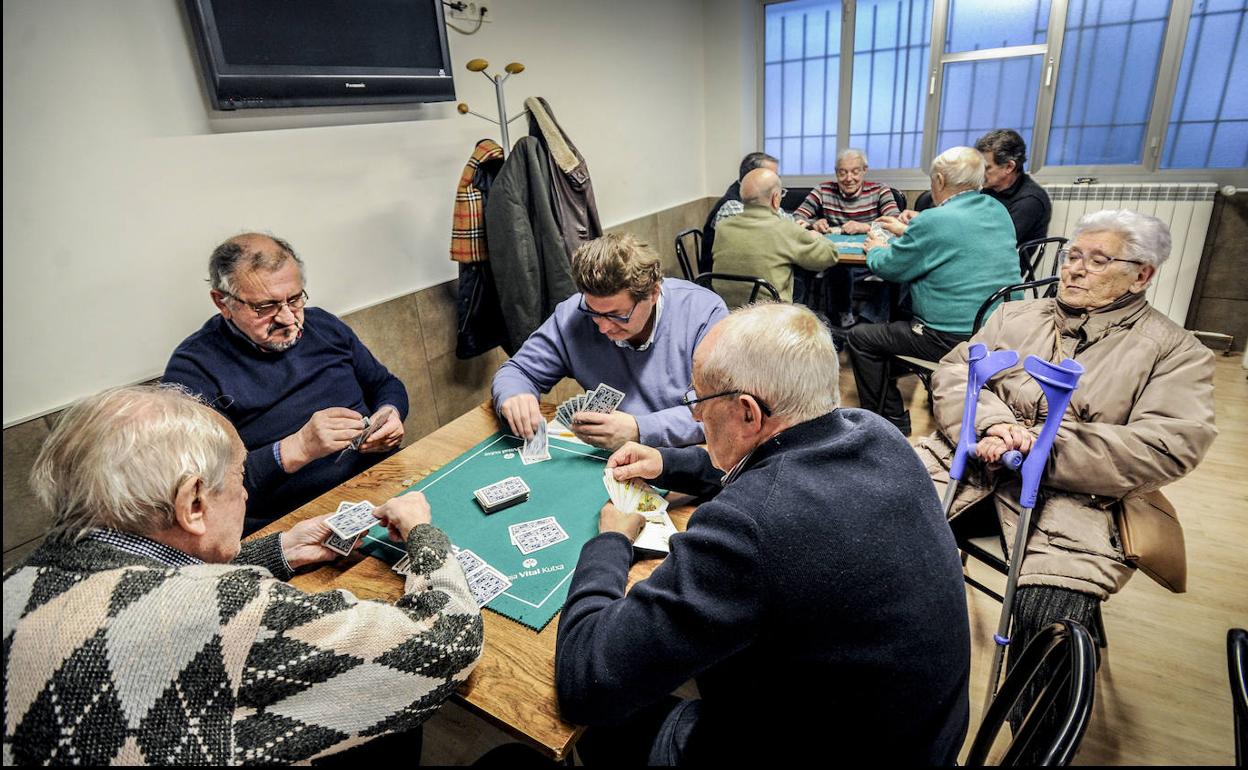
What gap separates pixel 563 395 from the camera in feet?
12.9

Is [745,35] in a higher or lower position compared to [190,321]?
higher

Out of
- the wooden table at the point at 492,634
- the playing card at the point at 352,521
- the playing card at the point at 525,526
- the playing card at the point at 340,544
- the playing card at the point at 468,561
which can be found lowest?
the wooden table at the point at 492,634

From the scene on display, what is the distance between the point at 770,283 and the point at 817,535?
2.62m

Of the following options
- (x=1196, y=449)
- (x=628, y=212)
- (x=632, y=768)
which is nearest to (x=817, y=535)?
(x=632, y=768)

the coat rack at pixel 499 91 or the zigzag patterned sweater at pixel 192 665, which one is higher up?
the coat rack at pixel 499 91

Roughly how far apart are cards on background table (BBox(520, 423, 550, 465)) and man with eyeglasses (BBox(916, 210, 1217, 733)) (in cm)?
120

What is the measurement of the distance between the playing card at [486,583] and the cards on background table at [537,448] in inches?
17.0

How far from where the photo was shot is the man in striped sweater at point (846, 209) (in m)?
4.30

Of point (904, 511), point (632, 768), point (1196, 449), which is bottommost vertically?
point (632, 768)

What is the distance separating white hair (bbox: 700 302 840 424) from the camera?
101 centimetres

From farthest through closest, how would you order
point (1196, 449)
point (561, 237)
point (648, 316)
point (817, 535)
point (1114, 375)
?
1. point (561, 237)
2. point (648, 316)
3. point (1114, 375)
4. point (1196, 449)
5. point (817, 535)

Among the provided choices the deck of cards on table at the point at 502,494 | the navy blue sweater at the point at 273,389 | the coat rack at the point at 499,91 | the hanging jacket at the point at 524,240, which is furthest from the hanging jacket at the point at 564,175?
the deck of cards on table at the point at 502,494

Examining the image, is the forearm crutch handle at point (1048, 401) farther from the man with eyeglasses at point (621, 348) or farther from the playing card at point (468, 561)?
the playing card at point (468, 561)

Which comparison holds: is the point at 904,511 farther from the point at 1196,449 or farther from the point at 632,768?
the point at 1196,449
